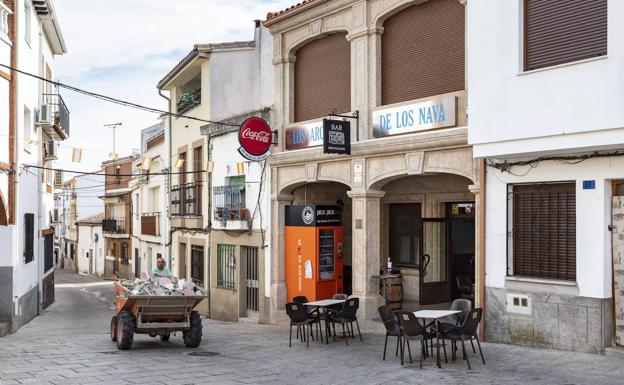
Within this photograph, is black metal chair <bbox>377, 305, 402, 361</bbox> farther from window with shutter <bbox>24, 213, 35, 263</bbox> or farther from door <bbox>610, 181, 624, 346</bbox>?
window with shutter <bbox>24, 213, 35, 263</bbox>

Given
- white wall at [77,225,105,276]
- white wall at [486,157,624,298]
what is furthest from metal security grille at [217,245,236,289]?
white wall at [77,225,105,276]

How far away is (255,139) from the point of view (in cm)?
1780

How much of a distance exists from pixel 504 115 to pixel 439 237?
5.67 meters

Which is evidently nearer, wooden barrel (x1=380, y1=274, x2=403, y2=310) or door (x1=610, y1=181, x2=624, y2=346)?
door (x1=610, y1=181, x2=624, y2=346)

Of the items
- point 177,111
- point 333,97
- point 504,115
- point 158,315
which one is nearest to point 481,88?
point 504,115

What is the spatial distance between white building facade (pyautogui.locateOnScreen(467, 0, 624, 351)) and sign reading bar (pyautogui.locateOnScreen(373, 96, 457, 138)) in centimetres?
133

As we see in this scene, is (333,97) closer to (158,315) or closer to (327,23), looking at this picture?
(327,23)

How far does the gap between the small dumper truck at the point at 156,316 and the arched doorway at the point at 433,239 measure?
5.12 meters

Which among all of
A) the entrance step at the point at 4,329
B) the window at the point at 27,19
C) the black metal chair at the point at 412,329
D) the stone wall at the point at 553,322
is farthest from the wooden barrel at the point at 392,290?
the window at the point at 27,19

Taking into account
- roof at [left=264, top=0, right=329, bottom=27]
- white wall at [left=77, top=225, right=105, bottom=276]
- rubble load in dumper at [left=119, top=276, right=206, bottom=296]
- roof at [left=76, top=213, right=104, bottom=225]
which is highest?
roof at [left=264, top=0, right=329, bottom=27]

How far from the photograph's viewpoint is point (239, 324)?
63.9 feet

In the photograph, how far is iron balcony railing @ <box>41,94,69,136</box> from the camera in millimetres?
23272

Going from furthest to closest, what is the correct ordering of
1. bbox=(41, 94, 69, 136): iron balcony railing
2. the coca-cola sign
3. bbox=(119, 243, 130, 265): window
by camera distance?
bbox=(119, 243, 130, 265): window < bbox=(41, 94, 69, 136): iron balcony railing < the coca-cola sign

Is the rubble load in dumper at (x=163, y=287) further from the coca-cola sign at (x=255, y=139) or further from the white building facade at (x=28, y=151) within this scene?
the white building facade at (x=28, y=151)
